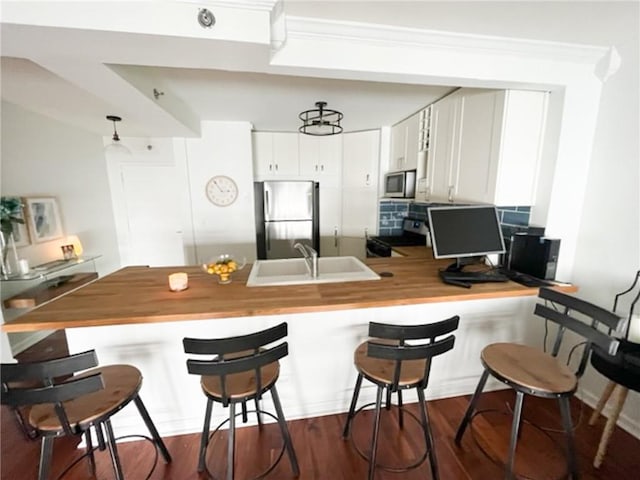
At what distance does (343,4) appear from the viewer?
129 cm

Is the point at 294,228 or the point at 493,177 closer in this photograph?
the point at 493,177

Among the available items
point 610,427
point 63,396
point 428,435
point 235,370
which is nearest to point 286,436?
point 235,370

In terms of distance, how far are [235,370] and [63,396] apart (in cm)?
60

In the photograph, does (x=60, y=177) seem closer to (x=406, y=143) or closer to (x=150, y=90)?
(x=150, y=90)

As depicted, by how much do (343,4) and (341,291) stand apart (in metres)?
1.47

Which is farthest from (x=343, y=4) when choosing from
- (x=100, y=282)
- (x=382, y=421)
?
(x=382, y=421)

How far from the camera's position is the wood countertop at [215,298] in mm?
1372

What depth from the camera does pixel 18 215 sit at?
2.62 meters

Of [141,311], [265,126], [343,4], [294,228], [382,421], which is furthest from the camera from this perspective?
[294,228]

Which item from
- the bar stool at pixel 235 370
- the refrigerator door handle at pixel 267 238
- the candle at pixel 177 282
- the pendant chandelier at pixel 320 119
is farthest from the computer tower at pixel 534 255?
the refrigerator door handle at pixel 267 238

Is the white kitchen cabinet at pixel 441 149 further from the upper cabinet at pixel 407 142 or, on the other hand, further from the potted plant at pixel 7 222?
the potted plant at pixel 7 222

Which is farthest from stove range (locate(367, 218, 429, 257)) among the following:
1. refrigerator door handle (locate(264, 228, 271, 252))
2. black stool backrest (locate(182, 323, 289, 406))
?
black stool backrest (locate(182, 323, 289, 406))

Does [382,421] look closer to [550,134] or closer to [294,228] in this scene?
[550,134]

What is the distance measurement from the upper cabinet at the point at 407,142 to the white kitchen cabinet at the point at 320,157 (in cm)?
81
